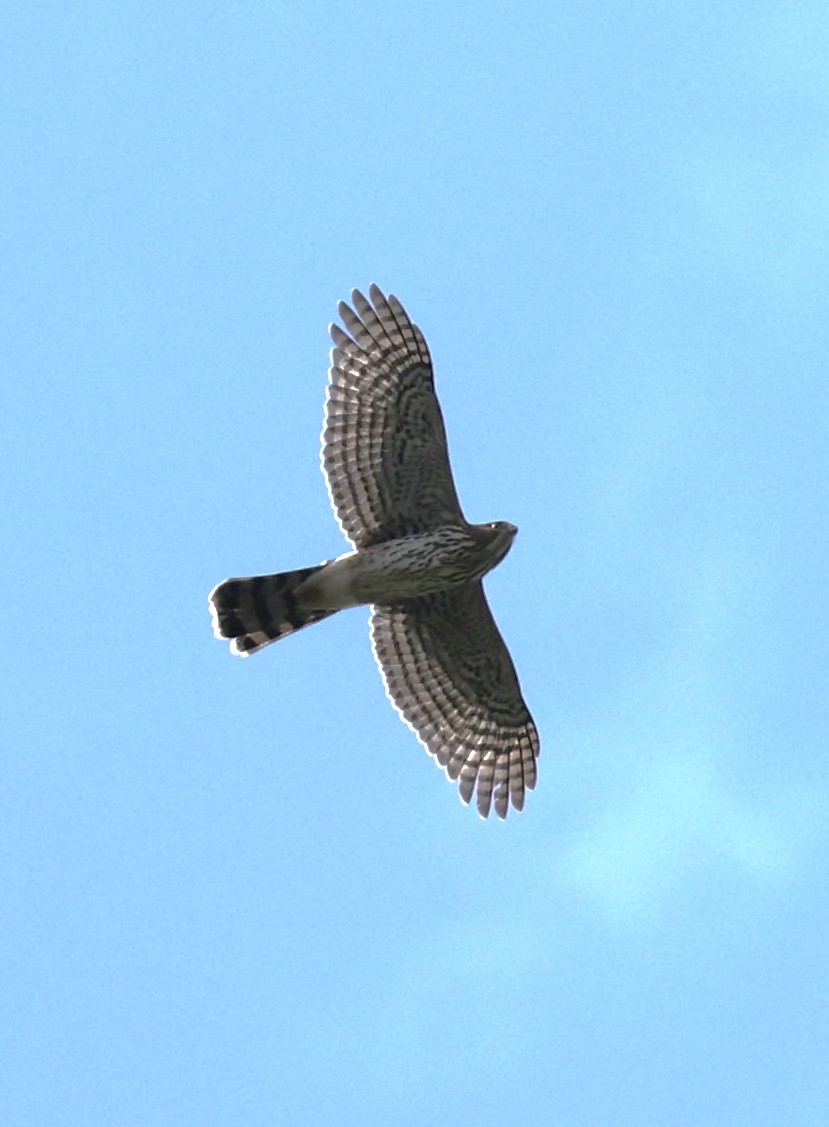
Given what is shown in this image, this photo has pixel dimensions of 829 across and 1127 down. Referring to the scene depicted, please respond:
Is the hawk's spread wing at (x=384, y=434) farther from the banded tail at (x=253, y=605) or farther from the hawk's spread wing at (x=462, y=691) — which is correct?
the hawk's spread wing at (x=462, y=691)

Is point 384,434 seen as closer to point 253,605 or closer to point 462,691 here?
point 253,605

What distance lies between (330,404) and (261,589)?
5.52ft

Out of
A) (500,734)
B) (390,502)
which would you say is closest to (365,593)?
(390,502)

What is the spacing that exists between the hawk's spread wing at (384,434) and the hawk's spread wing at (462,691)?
1017 mm

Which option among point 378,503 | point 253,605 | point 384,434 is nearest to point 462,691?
point 378,503

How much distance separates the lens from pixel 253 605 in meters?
20.0

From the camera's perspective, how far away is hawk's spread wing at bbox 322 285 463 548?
2002cm

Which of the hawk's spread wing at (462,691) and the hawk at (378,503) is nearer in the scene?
the hawk at (378,503)

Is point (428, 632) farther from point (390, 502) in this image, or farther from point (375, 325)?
point (375, 325)

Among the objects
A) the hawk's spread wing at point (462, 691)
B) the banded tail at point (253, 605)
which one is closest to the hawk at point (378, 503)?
the banded tail at point (253, 605)

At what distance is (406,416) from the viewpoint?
2000cm

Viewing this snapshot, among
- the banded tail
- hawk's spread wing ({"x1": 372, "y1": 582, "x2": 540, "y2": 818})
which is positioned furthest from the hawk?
hawk's spread wing ({"x1": 372, "y1": 582, "x2": 540, "y2": 818})

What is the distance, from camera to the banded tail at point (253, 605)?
65.6 feet

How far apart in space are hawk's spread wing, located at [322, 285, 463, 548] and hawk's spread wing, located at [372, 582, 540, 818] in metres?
1.02
